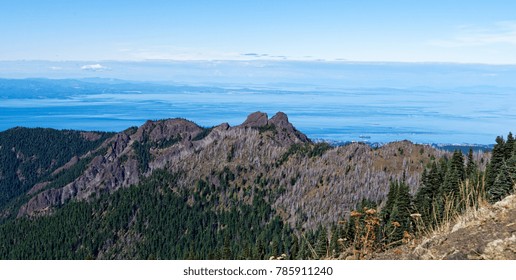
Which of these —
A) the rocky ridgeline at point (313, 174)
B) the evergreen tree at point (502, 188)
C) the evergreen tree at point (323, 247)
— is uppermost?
the evergreen tree at point (502, 188)

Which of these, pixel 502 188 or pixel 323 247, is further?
pixel 323 247

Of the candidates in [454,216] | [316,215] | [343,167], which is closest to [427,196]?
[454,216]

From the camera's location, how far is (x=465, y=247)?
960 cm

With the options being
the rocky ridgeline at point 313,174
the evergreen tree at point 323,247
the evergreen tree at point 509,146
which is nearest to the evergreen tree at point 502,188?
the evergreen tree at point 323,247

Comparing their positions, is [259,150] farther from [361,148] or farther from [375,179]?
[375,179]

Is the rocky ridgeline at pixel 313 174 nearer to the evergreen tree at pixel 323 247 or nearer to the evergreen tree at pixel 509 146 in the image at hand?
the evergreen tree at pixel 509 146

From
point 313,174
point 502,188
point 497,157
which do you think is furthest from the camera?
point 313,174

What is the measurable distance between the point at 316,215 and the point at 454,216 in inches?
5131

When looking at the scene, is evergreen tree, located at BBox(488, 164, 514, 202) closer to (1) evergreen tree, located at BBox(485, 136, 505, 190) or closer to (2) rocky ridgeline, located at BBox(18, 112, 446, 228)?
(1) evergreen tree, located at BBox(485, 136, 505, 190)

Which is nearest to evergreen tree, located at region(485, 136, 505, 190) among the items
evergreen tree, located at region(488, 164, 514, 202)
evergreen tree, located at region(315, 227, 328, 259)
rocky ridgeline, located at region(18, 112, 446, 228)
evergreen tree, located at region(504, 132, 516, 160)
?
evergreen tree, located at region(504, 132, 516, 160)

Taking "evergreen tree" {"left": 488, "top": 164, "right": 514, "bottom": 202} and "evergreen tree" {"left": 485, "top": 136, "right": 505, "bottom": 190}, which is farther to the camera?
"evergreen tree" {"left": 485, "top": 136, "right": 505, "bottom": 190}

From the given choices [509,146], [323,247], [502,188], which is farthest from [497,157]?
[502,188]

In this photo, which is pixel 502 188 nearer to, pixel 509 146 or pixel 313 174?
pixel 509 146

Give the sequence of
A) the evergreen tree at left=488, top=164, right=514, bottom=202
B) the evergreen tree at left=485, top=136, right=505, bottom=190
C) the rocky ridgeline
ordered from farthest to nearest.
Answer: the rocky ridgeline
the evergreen tree at left=485, top=136, right=505, bottom=190
the evergreen tree at left=488, top=164, right=514, bottom=202
